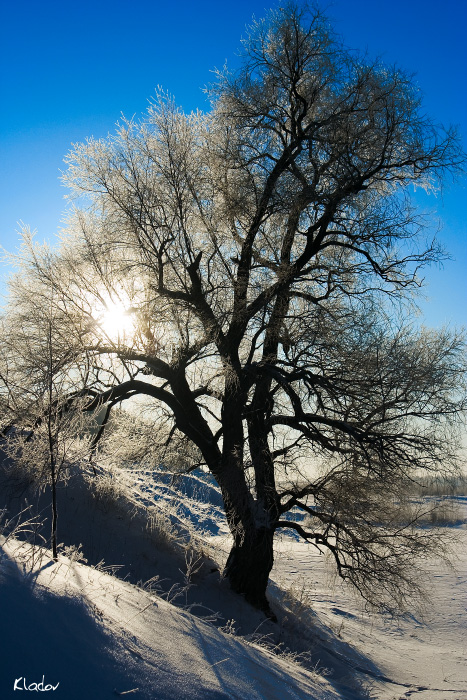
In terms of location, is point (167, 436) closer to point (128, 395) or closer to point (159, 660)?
point (128, 395)

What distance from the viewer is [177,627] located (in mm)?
3229

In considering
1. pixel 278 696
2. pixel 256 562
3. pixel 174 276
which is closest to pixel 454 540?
pixel 256 562

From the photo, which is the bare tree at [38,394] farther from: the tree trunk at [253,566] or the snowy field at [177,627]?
the tree trunk at [253,566]

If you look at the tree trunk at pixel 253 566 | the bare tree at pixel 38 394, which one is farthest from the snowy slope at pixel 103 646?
the tree trunk at pixel 253 566

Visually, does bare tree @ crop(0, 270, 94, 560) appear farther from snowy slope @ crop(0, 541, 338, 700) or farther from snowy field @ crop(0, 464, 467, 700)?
snowy slope @ crop(0, 541, 338, 700)

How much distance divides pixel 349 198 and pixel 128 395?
4.76 m

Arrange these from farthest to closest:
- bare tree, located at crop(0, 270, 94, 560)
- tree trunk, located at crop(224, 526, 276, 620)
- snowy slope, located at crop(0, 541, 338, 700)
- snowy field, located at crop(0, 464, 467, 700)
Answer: tree trunk, located at crop(224, 526, 276, 620) < bare tree, located at crop(0, 270, 94, 560) < snowy field, located at crop(0, 464, 467, 700) < snowy slope, located at crop(0, 541, 338, 700)

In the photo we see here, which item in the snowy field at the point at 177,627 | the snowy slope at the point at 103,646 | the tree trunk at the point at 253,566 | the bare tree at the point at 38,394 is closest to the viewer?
the snowy slope at the point at 103,646

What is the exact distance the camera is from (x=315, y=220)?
7762mm

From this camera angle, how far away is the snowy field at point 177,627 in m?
2.24

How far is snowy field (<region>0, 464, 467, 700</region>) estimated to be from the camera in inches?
88.1

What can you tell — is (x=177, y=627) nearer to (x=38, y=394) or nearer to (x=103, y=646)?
(x=103, y=646)

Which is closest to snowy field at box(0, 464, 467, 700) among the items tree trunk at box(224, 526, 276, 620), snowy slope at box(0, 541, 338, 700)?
snowy slope at box(0, 541, 338, 700)

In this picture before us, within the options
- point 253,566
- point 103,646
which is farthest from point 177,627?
point 253,566
